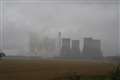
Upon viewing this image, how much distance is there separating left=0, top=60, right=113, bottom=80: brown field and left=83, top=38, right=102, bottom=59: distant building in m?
0.35

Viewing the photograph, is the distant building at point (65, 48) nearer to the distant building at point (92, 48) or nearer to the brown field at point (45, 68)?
the brown field at point (45, 68)

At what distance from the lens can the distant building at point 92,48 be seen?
8.04m

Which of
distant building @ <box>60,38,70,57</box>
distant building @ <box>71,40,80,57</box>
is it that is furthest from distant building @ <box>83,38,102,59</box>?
distant building @ <box>60,38,70,57</box>

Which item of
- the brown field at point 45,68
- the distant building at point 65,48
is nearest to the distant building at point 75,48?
the distant building at point 65,48

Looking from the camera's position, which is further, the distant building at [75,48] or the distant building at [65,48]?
the distant building at [65,48]

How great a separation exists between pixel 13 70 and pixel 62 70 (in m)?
1.80

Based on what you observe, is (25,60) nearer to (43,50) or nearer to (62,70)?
(43,50)

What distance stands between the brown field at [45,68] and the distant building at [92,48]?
35 cm

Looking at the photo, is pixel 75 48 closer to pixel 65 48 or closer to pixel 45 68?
pixel 65 48

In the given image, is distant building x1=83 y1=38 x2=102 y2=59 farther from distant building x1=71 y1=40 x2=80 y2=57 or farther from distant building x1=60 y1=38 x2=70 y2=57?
distant building x1=60 y1=38 x2=70 y2=57

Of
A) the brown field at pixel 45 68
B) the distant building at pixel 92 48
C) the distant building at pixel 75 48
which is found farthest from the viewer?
the distant building at pixel 92 48

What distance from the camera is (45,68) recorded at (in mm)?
7672

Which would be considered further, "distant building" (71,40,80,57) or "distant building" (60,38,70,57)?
"distant building" (60,38,70,57)

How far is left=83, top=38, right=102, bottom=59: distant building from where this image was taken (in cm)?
804
